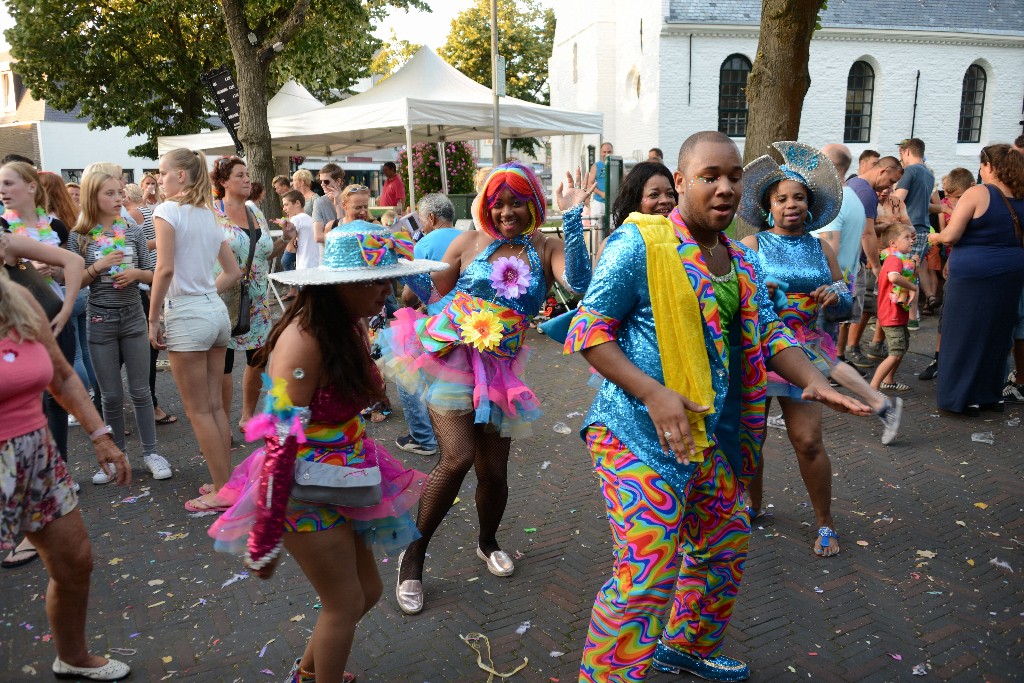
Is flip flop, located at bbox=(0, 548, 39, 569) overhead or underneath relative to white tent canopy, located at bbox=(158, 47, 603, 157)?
underneath

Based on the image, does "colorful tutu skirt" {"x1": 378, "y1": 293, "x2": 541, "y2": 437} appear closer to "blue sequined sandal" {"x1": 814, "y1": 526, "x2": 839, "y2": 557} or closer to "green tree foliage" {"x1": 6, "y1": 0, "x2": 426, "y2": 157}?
"blue sequined sandal" {"x1": 814, "y1": 526, "x2": 839, "y2": 557}

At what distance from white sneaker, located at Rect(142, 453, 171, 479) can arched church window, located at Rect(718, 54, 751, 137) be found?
23779 mm

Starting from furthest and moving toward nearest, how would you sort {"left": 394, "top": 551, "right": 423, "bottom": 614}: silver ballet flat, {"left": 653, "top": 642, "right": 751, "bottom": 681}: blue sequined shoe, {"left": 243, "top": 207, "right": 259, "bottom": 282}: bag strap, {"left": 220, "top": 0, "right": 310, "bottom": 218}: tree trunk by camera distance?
1. {"left": 220, "top": 0, "right": 310, "bottom": 218}: tree trunk
2. {"left": 243, "top": 207, "right": 259, "bottom": 282}: bag strap
3. {"left": 394, "top": 551, "right": 423, "bottom": 614}: silver ballet flat
4. {"left": 653, "top": 642, "right": 751, "bottom": 681}: blue sequined shoe

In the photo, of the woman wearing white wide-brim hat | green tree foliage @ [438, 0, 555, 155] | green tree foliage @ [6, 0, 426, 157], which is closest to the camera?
the woman wearing white wide-brim hat

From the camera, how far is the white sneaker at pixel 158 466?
542cm

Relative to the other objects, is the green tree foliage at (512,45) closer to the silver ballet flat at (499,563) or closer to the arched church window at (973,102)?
the arched church window at (973,102)

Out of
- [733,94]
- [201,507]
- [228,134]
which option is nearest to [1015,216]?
[201,507]

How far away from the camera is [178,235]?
459 cm

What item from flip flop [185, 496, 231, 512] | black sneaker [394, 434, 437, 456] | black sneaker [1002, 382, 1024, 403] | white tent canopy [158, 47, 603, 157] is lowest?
black sneaker [1002, 382, 1024, 403]

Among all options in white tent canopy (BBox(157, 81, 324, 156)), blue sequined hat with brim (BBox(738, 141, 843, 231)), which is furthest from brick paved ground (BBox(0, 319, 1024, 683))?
white tent canopy (BBox(157, 81, 324, 156))

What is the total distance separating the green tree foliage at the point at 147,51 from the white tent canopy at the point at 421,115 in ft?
18.5

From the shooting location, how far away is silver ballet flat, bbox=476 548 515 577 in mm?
3930

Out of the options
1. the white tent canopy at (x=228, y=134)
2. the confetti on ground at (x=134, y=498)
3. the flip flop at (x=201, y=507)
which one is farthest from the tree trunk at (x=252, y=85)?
the flip flop at (x=201, y=507)

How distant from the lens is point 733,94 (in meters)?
26.1
